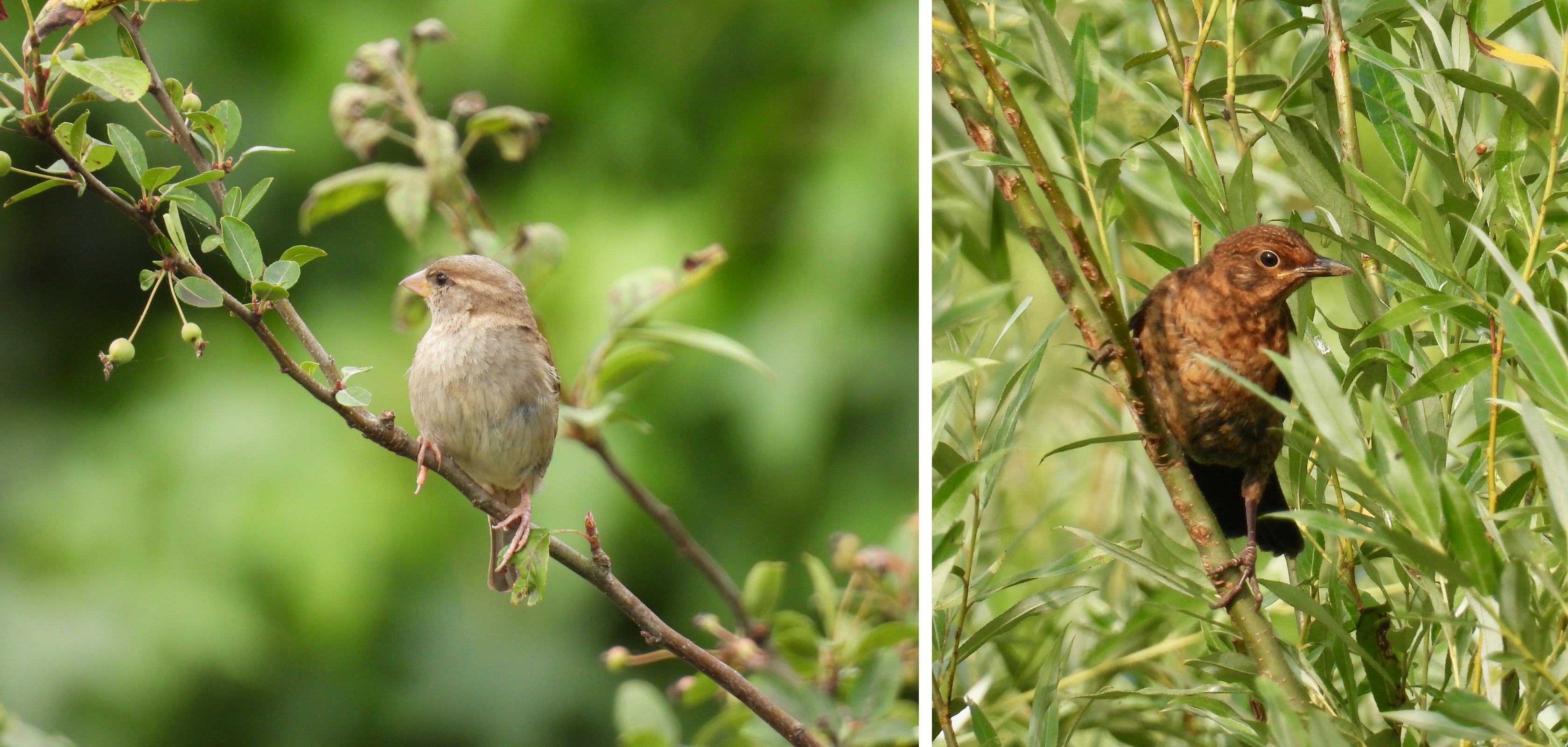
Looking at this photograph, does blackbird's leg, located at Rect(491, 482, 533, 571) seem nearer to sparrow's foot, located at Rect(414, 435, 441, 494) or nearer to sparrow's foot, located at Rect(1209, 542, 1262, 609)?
sparrow's foot, located at Rect(414, 435, 441, 494)

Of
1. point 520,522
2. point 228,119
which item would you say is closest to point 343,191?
point 228,119

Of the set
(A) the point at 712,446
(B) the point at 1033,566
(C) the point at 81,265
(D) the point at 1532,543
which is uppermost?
(C) the point at 81,265

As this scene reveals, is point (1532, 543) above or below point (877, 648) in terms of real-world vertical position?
above

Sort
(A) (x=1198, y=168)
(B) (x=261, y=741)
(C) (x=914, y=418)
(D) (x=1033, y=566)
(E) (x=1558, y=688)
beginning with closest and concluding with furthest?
(E) (x=1558, y=688)
(A) (x=1198, y=168)
(B) (x=261, y=741)
(C) (x=914, y=418)
(D) (x=1033, y=566)

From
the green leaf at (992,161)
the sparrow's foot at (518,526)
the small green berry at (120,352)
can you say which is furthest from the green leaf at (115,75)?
the green leaf at (992,161)

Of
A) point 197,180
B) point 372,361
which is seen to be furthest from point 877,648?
point 197,180

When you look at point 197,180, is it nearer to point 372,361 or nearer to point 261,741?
point 372,361
